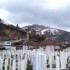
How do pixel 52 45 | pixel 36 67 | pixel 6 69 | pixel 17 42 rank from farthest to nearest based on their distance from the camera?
pixel 17 42 → pixel 52 45 → pixel 6 69 → pixel 36 67

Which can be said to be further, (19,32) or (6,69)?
(19,32)

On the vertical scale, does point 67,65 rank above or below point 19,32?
below

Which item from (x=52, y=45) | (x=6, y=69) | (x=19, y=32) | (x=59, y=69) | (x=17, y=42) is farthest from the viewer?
(x=19, y=32)

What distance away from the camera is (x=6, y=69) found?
1061 cm

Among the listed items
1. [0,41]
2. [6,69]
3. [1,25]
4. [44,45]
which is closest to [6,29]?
[1,25]

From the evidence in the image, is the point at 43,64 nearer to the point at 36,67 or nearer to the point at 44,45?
the point at 36,67

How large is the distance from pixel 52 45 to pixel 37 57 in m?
38.5

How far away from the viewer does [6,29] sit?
86688mm

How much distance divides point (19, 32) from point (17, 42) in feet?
97.7

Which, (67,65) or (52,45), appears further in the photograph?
(52,45)

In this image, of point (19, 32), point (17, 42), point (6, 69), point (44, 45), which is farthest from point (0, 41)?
point (6, 69)

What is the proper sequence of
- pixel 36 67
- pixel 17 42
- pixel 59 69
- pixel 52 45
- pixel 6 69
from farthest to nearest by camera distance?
pixel 17 42 → pixel 52 45 → pixel 6 69 → pixel 59 69 → pixel 36 67

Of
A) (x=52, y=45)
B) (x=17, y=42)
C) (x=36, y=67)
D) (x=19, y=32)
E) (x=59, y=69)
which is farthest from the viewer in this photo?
(x=19, y=32)

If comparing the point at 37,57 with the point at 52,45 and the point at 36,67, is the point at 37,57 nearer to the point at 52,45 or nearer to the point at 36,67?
the point at 36,67
